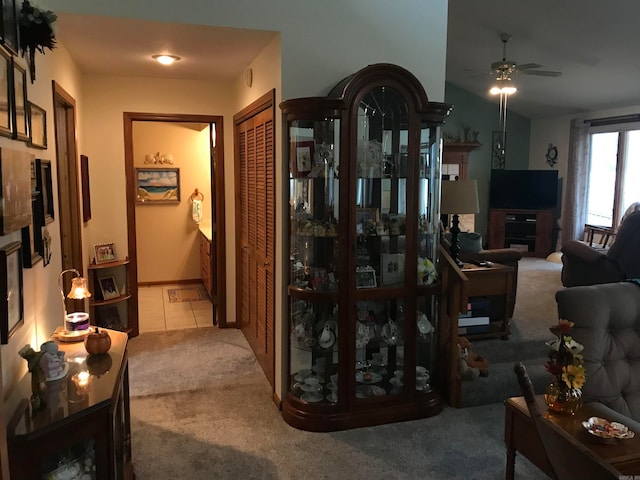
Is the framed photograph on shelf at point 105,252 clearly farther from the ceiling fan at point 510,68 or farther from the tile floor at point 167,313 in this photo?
the ceiling fan at point 510,68

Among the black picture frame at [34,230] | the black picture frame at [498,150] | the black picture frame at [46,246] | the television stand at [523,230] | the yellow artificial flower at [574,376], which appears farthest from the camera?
the black picture frame at [498,150]

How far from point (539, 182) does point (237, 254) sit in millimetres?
6259

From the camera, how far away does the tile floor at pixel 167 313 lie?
538cm

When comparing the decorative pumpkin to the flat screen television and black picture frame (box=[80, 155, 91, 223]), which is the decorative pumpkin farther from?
the flat screen television

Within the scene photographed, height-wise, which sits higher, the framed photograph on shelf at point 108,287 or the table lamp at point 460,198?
the table lamp at point 460,198

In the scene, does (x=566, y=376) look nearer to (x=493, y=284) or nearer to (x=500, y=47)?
(x=493, y=284)

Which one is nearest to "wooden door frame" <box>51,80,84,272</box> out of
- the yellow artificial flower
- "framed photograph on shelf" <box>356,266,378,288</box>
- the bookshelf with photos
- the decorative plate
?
the bookshelf with photos

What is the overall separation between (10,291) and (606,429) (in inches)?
88.5

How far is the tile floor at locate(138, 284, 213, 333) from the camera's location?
5.38 m

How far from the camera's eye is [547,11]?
18.4ft

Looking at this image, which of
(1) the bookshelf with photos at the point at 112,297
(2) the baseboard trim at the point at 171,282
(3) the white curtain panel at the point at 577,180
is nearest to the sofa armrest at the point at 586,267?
(3) the white curtain panel at the point at 577,180

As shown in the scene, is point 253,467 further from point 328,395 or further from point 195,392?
point 195,392

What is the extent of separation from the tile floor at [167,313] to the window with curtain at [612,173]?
6.40 metres

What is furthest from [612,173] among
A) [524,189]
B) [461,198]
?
[461,198]
